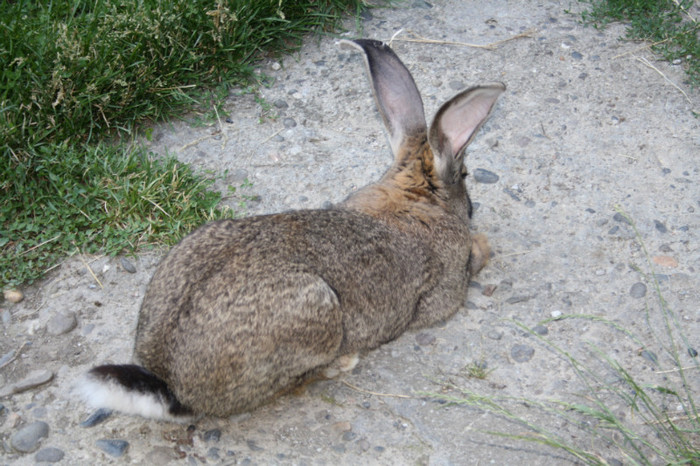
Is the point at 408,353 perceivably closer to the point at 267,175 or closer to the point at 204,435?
the point at 204,435

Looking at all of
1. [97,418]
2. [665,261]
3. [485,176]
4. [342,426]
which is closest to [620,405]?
[665,261]

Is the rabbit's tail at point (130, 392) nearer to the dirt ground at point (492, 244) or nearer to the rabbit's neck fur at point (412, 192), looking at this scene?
the dirt ground at point (492, 244)

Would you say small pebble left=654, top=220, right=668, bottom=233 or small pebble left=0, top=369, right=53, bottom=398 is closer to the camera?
small pebble left=0, top=369, right=53, bottom=398

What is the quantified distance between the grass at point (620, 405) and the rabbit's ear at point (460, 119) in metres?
1.01

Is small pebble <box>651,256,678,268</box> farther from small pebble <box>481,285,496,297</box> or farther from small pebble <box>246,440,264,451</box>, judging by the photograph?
small pebble <box>246,440,264,451</box>

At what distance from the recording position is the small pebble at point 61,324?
3.96 m

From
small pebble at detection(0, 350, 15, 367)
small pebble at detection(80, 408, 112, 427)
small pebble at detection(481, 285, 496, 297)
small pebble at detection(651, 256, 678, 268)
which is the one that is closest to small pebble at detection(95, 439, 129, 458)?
small pebble at detection(80, 408, 112, 427)

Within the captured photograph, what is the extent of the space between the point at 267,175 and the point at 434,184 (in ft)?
3.91

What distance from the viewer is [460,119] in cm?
397

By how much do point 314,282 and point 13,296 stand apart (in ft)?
5.63

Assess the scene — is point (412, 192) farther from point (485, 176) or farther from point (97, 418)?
point (97, 418)

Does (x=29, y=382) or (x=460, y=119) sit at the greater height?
(x=460, y=119)

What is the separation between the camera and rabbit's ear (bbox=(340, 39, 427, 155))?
4.26 m

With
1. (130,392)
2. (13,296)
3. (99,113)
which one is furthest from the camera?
(99,113)
